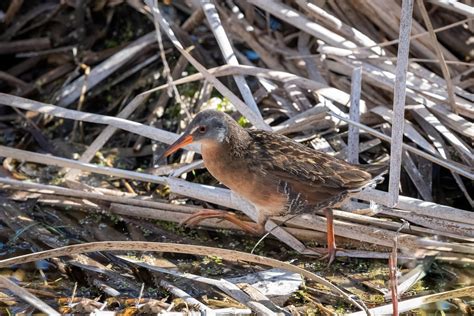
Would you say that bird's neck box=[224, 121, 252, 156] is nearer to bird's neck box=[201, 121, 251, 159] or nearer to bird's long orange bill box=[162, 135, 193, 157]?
bird's neck box=[201, 121, 251, 159]

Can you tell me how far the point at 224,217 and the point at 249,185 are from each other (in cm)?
38

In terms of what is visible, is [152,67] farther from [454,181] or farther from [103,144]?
[454,181]

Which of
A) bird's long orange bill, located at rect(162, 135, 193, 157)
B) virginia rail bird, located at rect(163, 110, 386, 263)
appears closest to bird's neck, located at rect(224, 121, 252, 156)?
virginia rail bird, located at rect(163, 110, 386, 263)

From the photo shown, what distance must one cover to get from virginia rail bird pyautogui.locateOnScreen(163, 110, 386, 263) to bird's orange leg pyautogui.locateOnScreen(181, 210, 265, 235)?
22cm

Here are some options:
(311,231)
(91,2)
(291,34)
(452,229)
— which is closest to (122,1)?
(91,2)

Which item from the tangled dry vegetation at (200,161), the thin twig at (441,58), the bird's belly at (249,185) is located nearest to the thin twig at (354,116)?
the tangled dry vegetation at (200,161)

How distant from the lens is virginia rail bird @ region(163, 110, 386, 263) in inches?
167

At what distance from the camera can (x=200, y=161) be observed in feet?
15.3

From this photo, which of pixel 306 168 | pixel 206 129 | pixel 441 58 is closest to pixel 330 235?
pixel 306 168

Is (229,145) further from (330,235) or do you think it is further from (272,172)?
(330,235)

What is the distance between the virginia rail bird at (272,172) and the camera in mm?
4250

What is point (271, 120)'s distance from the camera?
198 inches

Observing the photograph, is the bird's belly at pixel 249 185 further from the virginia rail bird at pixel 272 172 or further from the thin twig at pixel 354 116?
the thin twig at pixel 354 116

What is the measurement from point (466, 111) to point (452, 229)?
71cm
